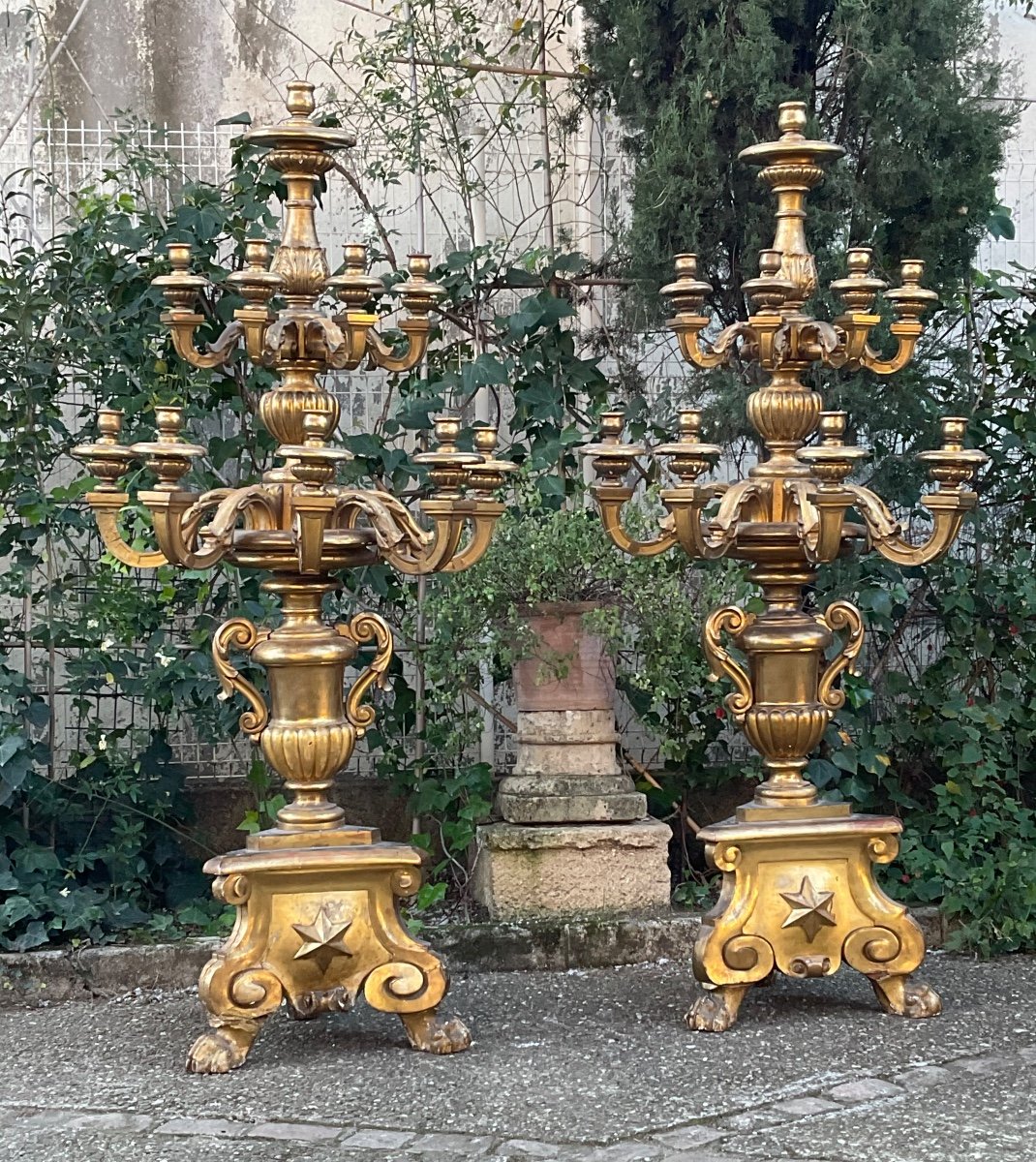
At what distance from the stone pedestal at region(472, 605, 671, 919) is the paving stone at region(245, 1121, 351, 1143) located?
1510mm

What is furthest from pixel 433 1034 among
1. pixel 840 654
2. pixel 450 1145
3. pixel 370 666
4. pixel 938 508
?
pixel 938 508

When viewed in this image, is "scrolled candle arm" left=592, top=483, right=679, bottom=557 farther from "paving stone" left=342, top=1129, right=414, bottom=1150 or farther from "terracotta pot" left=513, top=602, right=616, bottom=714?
"paving stone" left=342, top=1129, right=414, bottom=1150

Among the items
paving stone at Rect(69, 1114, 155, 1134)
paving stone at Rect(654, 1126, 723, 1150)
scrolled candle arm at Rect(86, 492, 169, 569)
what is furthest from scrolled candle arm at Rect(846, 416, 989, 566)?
paving stone at Rect(69, 1114, 155, 1134)

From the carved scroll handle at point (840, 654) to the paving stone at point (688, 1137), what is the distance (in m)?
1.25

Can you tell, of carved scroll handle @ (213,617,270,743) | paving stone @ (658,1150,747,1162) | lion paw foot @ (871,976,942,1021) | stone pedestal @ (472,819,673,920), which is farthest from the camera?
stone pedestal @ (472,819,673,920)

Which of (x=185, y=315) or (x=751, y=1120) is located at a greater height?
(x=185, y=315)

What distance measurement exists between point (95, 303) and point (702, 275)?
6.57 ft

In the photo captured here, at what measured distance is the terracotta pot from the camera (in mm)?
4797

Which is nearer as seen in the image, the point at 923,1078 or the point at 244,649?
the point at 923,1078

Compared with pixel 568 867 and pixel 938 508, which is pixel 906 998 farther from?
pixel 938 508

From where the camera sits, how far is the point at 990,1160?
10.1 feet

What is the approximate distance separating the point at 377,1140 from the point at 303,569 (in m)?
1.31

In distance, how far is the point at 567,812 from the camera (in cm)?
481

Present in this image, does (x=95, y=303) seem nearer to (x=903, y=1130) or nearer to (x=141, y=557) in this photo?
(x=141, y=557)
